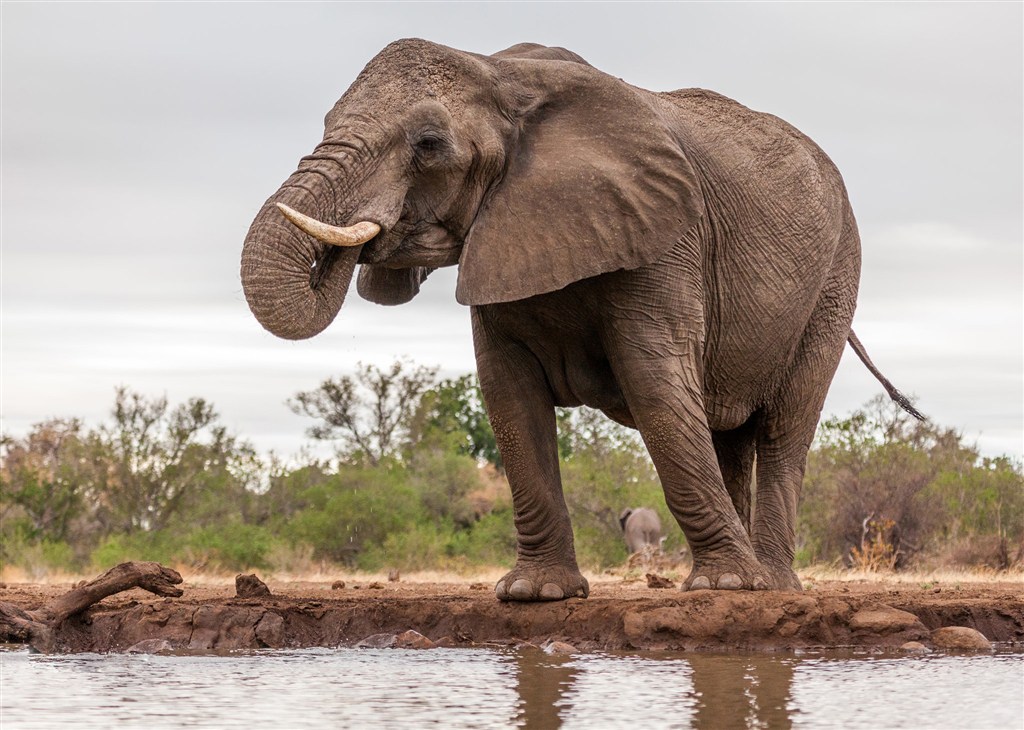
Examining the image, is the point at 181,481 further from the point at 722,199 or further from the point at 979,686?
the point at 979,686

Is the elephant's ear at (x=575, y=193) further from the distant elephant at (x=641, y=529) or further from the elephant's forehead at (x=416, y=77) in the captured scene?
the distant elephant at (x=641, y=529)

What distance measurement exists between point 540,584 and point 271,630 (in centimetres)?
147

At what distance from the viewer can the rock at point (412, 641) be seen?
8328 millimetres

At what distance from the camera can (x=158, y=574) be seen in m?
8.58

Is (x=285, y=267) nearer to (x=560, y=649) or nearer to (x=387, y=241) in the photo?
(x=387, y=241)

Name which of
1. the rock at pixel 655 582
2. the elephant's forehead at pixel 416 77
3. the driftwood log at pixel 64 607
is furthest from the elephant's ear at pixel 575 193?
the rock at pixel 655 582

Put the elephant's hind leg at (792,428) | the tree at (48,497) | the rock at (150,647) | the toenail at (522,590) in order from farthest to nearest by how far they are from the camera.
→ the tree at (48,497)
the elephant's hind leg at (792,428)
the toenail at (522,590)
the rock at (150,647)

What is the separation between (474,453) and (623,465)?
12693 millimetres

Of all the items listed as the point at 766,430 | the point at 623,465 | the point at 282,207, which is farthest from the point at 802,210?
the point at 623,465

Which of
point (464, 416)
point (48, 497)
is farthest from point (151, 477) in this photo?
point (464, 416)

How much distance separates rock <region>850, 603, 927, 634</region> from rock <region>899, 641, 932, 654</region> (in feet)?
0.58

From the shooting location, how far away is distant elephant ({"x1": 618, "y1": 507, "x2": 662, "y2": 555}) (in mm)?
19531

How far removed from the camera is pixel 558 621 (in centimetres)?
851

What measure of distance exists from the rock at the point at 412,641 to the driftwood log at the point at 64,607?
1.24 meters
